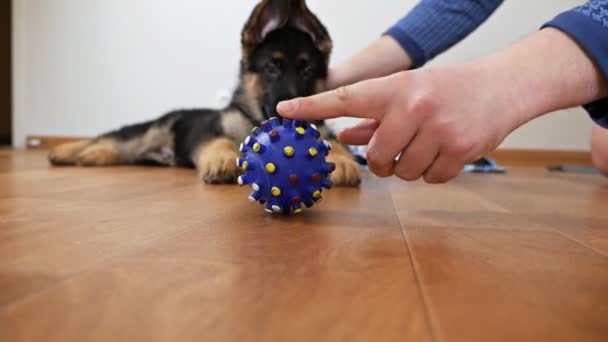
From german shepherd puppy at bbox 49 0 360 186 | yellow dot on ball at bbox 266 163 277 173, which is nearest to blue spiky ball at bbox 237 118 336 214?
yellow dot on ball at bbox 266 163 277 173

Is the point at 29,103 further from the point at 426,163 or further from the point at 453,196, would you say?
the point at 426,163

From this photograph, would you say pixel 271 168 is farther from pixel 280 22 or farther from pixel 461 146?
pixel 280 22

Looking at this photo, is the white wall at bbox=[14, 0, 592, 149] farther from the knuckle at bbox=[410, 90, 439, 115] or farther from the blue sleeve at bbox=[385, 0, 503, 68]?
the knuckle at bbox=[410, 90, 439, 115]

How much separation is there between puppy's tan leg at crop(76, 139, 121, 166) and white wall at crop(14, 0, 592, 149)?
4.25ft

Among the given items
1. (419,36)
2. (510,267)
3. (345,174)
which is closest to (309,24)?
(419,36)

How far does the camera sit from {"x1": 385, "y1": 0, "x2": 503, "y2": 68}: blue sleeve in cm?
213

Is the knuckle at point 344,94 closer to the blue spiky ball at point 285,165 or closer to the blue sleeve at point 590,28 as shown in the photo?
the blue spiky ball at point 285,165

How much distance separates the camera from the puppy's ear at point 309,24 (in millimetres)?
2172

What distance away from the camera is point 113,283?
22.5 inches

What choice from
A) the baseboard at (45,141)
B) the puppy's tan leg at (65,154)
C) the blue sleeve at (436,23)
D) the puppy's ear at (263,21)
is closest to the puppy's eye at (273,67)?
the puppy's ear at (263,21)

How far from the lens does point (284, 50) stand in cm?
224

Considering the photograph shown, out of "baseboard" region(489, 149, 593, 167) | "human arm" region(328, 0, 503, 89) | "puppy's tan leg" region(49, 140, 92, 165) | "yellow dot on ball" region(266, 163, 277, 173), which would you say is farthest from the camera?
"baseboard" region(489, 149, 593, 167)

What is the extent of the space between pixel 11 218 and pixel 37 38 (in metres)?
3.77

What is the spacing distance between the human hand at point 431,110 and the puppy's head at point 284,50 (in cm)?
135
